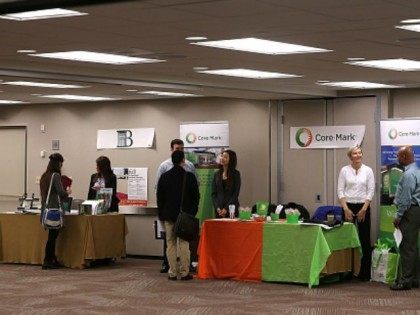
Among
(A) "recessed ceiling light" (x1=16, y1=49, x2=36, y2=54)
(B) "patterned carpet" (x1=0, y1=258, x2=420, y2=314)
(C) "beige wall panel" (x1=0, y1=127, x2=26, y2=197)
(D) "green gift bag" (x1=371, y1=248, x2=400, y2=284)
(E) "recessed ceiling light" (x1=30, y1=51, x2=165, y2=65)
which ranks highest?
(E) "recessed ceiling light" (x1=30, y1=51, x2=165, y2=65)

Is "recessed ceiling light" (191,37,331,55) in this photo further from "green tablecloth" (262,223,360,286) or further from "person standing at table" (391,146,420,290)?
"green tablecloth" (262,223,360,286)

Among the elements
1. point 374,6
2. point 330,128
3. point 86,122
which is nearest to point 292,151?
point 330,128

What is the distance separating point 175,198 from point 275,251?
4.17 ft

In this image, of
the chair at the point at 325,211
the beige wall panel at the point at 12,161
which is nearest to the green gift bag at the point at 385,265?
the chair at the point at 325,211

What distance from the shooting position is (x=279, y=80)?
11.3 meters

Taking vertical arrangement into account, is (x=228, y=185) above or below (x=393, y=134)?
below

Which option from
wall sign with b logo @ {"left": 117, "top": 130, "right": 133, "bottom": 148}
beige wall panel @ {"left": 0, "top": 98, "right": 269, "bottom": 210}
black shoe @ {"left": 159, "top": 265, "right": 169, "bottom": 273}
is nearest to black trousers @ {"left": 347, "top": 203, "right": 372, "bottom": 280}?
black shoe @ {"left": 159, "top": 265, "right": 169, "bottom": 273}

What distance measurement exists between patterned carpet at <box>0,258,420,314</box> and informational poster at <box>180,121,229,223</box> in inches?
79.4

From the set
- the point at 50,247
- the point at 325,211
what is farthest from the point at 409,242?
the point at 50,247

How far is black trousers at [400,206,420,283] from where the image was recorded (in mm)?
10039

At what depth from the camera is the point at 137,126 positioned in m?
14.7

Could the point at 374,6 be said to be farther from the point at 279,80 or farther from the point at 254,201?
the point at 254,201

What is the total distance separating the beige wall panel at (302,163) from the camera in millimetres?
13188

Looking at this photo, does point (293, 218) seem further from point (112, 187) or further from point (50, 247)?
point (50, 247)
